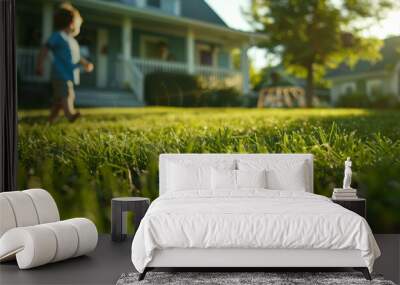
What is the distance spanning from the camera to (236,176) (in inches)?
273

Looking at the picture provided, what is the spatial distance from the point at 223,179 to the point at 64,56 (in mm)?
3033

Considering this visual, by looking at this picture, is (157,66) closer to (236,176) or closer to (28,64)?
(28,64)

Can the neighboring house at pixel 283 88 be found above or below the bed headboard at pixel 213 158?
above

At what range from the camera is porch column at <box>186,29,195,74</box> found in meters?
8.83

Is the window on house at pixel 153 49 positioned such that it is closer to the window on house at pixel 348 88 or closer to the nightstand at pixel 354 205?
the window on house at pixel 348 88

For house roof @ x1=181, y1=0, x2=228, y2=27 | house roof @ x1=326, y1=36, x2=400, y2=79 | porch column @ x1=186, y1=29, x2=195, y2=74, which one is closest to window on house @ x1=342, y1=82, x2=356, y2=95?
house roof @ x1=326, y1=36, x2=400, y2=79

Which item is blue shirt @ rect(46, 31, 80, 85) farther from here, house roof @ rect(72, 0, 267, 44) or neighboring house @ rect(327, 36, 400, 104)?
neighboring house @ rect(327, 36, 400, 104)

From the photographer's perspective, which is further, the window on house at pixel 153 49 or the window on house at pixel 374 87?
the window on house at pixel 153 49

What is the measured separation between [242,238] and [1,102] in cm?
409

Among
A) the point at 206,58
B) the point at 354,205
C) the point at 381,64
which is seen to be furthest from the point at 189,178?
the point at 381,64

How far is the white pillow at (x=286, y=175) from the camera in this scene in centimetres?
700

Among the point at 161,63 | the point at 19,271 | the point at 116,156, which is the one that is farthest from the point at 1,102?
the point at 19,271

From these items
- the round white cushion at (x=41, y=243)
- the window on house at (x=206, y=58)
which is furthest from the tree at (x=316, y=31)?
the round white cushion at (x=41, y=243)

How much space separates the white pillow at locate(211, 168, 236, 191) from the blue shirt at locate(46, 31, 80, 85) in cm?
263
